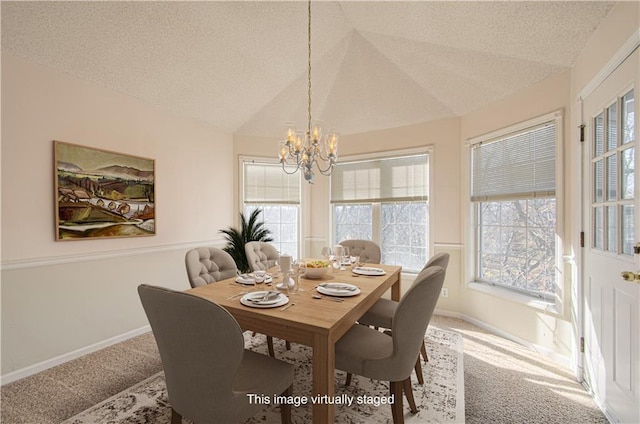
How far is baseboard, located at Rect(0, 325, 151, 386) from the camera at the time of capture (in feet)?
7.18

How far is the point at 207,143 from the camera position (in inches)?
153

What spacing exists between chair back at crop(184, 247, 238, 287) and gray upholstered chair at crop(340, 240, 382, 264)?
4.43 feet

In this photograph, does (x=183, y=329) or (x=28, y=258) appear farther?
(x=28, y=258)

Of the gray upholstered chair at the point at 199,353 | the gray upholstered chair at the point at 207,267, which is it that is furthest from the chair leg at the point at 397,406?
the gray upholstered chair at the point at 207,267

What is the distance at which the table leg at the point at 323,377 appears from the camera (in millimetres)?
1310

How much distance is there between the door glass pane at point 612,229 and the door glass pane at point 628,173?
16 cm

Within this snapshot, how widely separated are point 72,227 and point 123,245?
0.50 metres

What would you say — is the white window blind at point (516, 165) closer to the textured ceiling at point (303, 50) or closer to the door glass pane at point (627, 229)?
the textured ceiling at point (303, 50)

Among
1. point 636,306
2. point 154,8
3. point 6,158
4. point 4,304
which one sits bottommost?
point 4,304

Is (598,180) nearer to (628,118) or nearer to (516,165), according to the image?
(628,118)

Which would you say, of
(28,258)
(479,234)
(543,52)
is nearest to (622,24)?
→ (543,52)

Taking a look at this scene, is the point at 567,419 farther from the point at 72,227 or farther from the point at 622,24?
the point at 72,227

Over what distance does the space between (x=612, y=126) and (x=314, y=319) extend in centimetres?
227

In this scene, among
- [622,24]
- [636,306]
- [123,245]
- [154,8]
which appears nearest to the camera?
[636,306]
